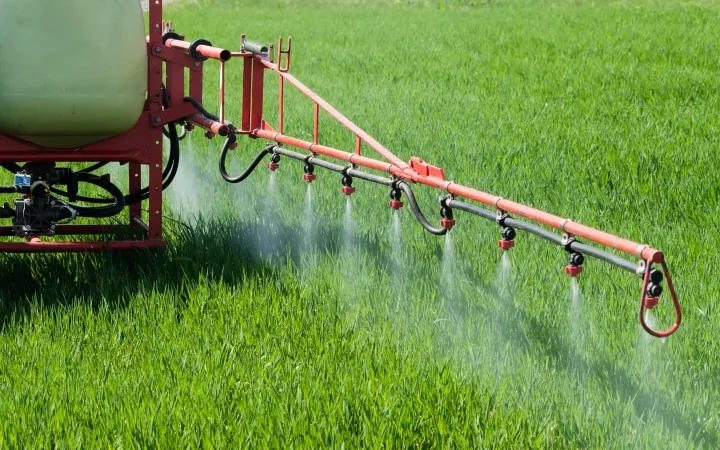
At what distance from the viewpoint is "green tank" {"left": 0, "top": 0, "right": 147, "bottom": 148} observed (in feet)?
15.0

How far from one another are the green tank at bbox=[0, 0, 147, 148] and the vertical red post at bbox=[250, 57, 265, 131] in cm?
82

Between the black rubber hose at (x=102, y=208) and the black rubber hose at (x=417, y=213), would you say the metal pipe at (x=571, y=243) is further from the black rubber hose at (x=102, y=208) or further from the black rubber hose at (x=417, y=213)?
the black rubber hose at (x=102, y=208)

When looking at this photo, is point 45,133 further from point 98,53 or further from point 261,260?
point 261,260

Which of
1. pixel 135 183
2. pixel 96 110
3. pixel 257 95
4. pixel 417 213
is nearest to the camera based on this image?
pixel 417 213

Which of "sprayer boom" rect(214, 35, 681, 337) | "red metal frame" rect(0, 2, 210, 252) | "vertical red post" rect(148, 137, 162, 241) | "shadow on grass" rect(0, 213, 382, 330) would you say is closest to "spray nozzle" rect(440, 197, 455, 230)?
"sprayer boom" rect(214, 35, 681, 337)

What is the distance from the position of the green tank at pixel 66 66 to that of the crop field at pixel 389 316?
0.78 metres

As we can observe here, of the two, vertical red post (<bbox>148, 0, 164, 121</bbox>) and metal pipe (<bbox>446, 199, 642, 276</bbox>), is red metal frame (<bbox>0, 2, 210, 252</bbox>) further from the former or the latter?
metal pipe (<bbox>446, 199, 642, 276</bbox>)

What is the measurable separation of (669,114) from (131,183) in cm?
525

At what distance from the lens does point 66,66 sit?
4.62 m

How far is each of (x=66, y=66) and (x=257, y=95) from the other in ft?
3.93

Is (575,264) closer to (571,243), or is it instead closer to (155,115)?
(571,243)

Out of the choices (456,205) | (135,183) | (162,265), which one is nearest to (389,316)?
(456,205)

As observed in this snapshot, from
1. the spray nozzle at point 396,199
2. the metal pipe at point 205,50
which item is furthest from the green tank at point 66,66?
the spray nozzle at point 396,199

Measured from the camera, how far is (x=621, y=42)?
14.6 metres
